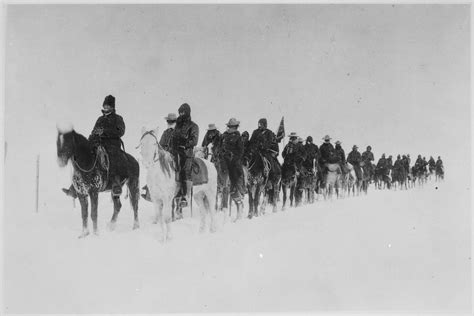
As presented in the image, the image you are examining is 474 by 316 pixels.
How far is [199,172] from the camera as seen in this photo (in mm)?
9438

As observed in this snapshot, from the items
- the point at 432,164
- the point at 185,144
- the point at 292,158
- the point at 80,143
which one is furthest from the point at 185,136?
the point at 432,164

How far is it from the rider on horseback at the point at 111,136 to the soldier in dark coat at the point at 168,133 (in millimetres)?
650

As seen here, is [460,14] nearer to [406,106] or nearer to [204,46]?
[406,106]

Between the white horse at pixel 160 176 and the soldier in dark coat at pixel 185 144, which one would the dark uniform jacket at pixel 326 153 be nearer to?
the soldier in dark coat at pixel 185 144

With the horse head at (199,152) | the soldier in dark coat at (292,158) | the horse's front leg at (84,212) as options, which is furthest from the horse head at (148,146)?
the soldier in dark coat at (292,158)

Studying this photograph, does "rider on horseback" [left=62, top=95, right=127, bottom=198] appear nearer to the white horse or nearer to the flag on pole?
the white horse

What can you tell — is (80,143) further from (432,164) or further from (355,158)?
(355,158)

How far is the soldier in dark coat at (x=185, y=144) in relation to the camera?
913 centimetres

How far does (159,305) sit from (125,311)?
0.52 m

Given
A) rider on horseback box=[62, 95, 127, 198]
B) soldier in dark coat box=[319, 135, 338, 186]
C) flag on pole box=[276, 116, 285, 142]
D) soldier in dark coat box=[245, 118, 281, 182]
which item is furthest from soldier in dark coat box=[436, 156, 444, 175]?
rider on horseback box=[62, 95, 127, 198]

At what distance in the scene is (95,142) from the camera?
8.98m

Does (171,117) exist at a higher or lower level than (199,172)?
higher

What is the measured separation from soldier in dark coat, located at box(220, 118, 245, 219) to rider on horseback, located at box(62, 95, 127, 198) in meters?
1.87

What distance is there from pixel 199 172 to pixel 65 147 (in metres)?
2.14
